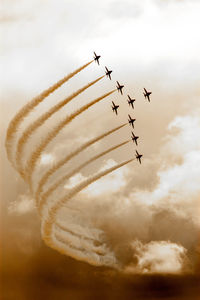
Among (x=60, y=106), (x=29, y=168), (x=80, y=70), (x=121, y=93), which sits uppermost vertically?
(x=121, y=93)

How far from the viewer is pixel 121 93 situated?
105312 millimetres

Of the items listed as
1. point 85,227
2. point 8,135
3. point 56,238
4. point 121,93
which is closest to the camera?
point 8,135

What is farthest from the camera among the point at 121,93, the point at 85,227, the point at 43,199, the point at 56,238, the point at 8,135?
the point at 85,227

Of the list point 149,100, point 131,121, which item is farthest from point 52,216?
point 149,100

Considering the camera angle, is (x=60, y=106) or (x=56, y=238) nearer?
(x=60, y=106)

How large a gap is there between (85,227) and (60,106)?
137 feet

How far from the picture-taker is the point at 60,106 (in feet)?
273

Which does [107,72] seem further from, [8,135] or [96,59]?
[8,135]

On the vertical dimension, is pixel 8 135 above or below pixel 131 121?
below

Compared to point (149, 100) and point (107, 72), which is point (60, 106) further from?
point (149, 100)

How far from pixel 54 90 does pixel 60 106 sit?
3152 mm

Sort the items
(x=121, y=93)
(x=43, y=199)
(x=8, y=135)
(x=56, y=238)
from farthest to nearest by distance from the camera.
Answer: (x=121, y=93), (x=56, y=238), (x=43, y=199), (x=8, y=135)

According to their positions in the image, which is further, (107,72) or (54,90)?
(107,72)

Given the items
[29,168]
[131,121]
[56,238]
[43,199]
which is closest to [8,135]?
[29,168]
